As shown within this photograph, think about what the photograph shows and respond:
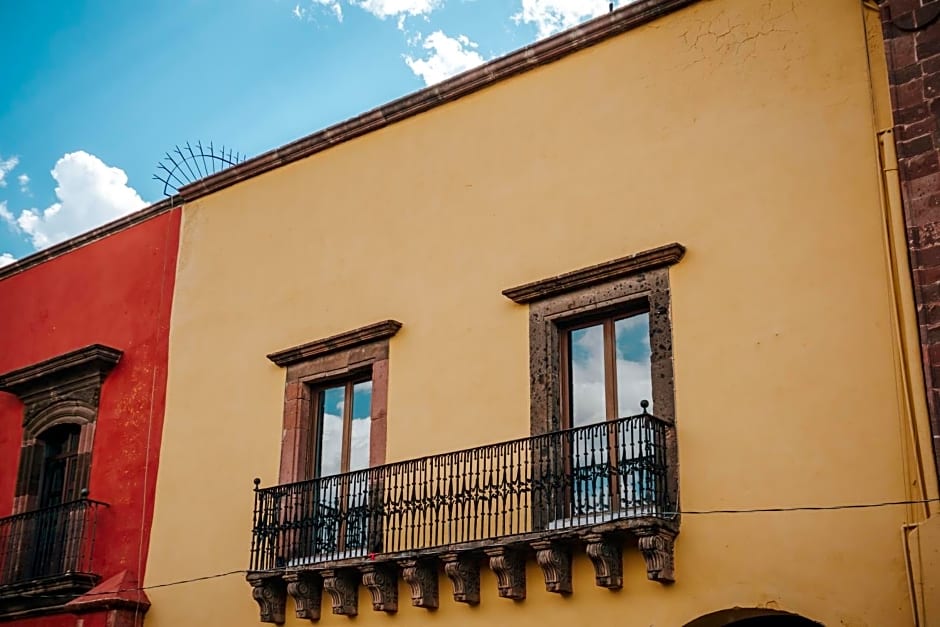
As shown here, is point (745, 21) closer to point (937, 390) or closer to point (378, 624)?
point (937, 390)

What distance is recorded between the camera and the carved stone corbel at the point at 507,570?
10242 mm

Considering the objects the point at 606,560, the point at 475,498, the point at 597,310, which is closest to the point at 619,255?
the point at 597,310

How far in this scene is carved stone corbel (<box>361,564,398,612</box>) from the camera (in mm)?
11086

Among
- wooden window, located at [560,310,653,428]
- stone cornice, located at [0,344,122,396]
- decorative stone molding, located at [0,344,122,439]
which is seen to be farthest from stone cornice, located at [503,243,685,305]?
decorative stone molding, located at [0,344,122,439]

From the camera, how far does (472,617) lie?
10.7 meters

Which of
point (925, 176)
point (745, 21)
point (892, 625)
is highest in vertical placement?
point (745, 21)

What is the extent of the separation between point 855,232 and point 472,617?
4.53 meters

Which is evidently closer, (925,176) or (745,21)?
(925,176)

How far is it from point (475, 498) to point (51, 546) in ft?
20.0

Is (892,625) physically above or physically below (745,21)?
below

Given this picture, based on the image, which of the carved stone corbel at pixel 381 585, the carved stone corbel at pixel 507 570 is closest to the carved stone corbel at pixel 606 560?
the carved stone corbel at pixel 507 570

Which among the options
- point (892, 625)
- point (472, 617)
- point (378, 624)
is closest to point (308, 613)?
point (378, 624)

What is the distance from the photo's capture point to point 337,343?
1259 cm

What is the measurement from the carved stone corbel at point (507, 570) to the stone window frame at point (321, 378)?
6.69 feet
